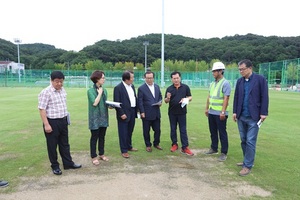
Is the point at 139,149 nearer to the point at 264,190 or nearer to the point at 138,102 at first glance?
the point at 138,102

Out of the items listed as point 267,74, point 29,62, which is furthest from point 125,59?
point 267,74

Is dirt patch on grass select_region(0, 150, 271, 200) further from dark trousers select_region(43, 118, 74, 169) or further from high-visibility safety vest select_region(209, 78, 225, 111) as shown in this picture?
high-visibility safety vest select_region(209, 78, 225, 111)

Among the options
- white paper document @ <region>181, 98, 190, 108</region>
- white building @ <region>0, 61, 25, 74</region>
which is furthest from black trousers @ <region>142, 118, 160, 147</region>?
white building @ <region>0, 61, 25, 74</region>

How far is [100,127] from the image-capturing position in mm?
5070

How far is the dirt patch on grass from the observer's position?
3670 millimetres

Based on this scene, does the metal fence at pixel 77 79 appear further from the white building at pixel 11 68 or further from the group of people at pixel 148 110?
the group of people at pixel 148 110

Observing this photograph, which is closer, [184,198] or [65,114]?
[184,198]

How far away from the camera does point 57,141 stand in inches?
182

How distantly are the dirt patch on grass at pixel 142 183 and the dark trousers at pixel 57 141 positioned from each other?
204 millimetres

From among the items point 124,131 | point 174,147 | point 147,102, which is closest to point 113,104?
point 124,131

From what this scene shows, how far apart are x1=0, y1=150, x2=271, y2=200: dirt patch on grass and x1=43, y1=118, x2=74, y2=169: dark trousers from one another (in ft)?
0.67

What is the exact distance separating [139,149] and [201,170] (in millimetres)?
1729

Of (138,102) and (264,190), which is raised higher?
(138,102)

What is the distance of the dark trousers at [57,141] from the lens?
14.5 feet
